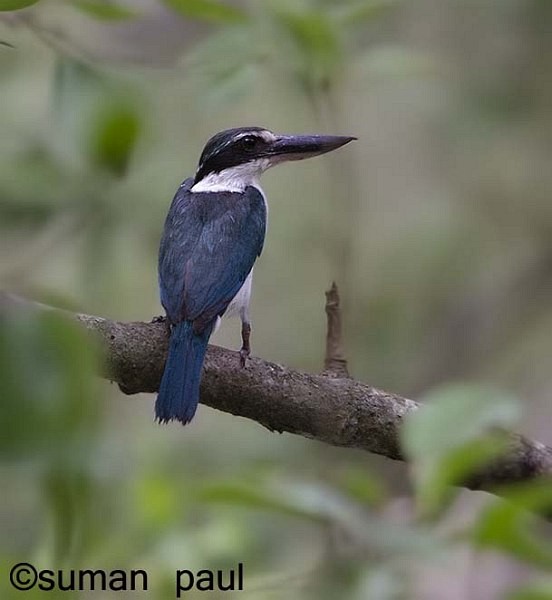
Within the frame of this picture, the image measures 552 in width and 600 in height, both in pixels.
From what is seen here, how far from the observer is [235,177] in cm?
378

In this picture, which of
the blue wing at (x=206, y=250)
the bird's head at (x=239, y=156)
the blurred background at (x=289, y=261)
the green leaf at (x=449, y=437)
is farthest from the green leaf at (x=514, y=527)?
the bird's head at (x=239, y=156)

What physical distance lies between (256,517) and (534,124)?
339 cm

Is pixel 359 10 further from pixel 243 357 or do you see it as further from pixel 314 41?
pixel 243 357

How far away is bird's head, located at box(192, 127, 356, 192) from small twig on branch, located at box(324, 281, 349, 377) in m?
1.04

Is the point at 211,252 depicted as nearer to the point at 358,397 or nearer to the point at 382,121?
the point at 358,397

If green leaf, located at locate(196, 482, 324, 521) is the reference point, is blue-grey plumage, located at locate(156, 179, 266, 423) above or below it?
above

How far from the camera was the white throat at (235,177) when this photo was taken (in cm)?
373

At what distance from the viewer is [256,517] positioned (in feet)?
9.58

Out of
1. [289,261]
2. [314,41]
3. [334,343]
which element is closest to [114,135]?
[314,41]

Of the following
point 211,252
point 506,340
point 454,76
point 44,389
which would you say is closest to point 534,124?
point 454,76

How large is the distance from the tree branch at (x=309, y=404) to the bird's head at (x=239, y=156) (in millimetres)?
1199

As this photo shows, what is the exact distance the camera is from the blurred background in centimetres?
118

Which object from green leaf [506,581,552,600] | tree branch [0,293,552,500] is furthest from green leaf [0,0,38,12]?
tree branch [0,293,552,500]

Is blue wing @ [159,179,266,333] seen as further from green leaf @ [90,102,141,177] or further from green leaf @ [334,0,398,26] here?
green leaf @ [90,102,141,177]
